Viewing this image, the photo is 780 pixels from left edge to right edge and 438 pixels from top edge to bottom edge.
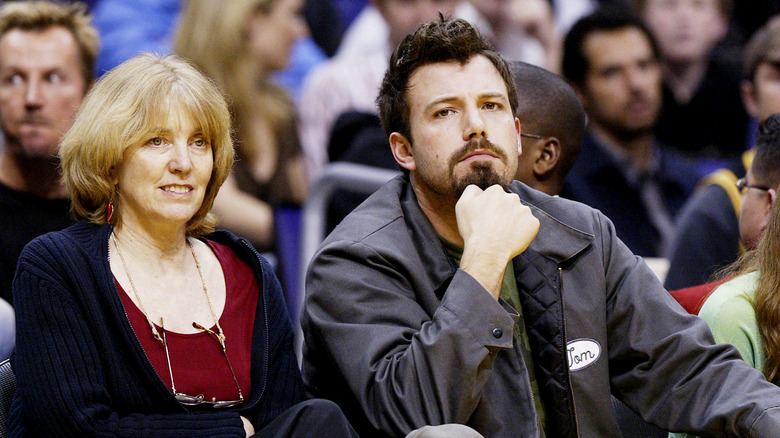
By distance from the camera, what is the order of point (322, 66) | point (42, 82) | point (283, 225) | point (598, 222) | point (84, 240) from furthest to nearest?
point (322, 66), point (283, 225), point (42, 82), point (598, 222), point (84, 240)

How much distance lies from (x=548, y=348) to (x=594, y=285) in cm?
18

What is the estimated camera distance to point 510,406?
7.84ft

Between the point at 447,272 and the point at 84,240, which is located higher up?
the point at 84,240

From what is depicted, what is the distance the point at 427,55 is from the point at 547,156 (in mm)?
775

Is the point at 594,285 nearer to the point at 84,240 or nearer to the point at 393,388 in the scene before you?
the point at 393,388

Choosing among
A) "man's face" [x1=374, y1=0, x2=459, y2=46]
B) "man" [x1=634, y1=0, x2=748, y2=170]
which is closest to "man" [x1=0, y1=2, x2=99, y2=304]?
"man's face" [x1=374, y1=0, x2=459, y2=46]

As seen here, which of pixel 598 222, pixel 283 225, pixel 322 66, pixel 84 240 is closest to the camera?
pixel 84 240

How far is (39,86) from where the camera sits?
12.5ft

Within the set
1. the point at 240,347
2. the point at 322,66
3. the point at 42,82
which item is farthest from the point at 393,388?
the point at 322,66

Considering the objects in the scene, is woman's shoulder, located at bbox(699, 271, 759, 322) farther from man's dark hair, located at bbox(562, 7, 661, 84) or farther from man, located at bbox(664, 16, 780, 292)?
man's dark hair, located at bbox(562, 7, 661, 84)

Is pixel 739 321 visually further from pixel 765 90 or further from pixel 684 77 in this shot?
pixel 684 77

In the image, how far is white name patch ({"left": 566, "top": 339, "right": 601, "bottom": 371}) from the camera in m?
2.47

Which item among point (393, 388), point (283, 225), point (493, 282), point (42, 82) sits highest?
point (42, 82)

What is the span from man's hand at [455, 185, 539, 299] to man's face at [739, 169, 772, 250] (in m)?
0.95
